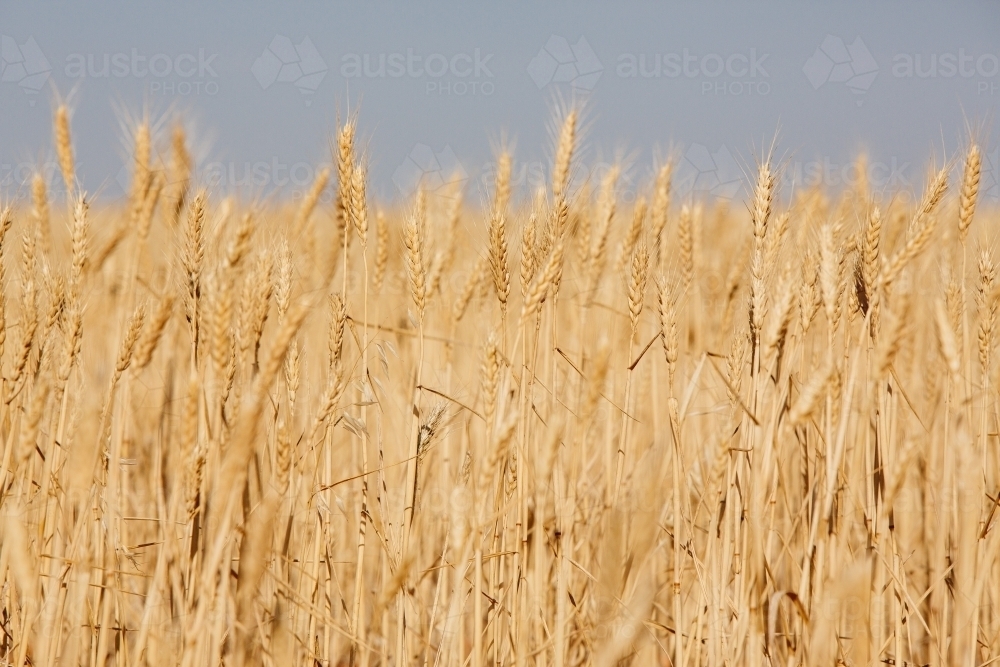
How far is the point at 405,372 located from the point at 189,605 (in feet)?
4.21

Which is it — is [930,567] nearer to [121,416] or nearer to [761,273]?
[761,273]

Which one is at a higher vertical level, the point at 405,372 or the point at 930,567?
the point at 405,372

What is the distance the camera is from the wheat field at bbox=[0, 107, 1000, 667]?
130cm

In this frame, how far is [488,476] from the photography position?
1.10m

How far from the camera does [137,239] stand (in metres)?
2.03

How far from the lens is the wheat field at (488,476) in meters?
1.30

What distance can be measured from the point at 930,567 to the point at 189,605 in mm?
2190

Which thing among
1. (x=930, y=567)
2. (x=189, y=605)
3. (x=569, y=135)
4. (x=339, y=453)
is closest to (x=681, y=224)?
(x=569, y=135)

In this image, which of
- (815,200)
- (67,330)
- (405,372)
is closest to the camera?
(67,330)

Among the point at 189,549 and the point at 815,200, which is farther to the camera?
the point at 815,200

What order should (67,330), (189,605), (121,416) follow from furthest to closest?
(121,416) → (67,330) → (189,605)

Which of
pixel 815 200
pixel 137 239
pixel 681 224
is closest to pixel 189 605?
pixel 137 239

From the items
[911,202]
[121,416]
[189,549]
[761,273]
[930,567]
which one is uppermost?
[911,202]

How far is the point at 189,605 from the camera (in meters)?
1.41
